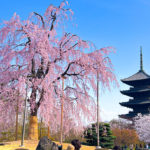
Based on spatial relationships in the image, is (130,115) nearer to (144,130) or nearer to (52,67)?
(144,130)

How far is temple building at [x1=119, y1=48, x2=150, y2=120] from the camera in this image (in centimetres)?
5369

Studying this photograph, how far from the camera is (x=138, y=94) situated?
5581cm

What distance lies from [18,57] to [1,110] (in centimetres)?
374

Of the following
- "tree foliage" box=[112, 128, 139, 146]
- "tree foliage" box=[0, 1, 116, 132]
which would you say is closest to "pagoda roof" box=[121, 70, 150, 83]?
"tree foliage" box=[112, 128, 139, 146]

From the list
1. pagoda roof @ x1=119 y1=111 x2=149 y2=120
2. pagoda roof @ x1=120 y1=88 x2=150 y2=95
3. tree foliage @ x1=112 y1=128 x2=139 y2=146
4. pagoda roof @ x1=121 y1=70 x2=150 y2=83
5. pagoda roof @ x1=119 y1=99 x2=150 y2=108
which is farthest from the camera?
pagoda roof @ x1=121 y1=70 x2=150 y2=83

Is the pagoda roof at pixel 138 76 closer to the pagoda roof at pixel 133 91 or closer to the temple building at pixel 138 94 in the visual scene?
the temple building at pixel 138 94

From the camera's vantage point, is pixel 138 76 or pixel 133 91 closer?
pixel 133 91

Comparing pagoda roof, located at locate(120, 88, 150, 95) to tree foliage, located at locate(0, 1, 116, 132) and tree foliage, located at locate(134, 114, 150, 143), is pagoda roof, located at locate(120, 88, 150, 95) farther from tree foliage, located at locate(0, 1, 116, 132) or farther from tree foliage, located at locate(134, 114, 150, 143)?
tree foliage, located at locate(0, 1, 116, 132)

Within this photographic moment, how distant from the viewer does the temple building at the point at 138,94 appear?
53.7 m

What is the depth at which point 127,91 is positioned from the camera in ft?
183

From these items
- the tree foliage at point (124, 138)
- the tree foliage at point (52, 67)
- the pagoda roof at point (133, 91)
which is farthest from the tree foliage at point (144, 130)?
the tree foliage at point (52, 67)

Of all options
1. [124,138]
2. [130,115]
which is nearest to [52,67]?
[124,138]

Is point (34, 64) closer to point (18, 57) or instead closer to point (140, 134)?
point (18, 57)

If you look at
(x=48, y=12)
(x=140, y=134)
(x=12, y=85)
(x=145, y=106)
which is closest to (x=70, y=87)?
(x=12, y=85)
